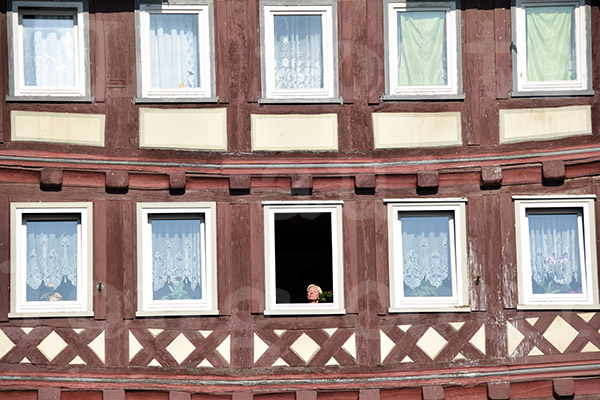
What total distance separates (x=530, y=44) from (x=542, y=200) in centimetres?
235

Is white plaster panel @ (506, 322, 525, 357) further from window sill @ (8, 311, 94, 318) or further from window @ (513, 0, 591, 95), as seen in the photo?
window sill @ (8, 311, 94, 318)

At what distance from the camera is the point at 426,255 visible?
21531 mm

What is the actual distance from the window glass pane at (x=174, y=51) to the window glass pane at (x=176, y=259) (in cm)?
204

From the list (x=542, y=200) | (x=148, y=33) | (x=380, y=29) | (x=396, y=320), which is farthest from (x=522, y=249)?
(x=148, y=33)

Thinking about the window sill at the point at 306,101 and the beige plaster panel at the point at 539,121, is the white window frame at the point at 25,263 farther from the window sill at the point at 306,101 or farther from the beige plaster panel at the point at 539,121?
the beige plaster panel at the point at 539,121

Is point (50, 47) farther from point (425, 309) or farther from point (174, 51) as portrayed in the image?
point (425, 309)

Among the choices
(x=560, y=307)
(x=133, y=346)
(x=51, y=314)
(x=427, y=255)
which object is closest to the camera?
(x=51, y=314)

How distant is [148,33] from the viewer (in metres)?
21.6

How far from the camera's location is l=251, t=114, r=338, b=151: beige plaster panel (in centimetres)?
2138

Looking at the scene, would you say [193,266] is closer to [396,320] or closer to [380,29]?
[396,320]

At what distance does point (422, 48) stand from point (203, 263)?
14.9 ft

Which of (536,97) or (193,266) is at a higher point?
(536,97)

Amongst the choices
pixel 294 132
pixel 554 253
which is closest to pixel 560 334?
pixel 554 253

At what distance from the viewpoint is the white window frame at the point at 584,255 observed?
69.7ft
